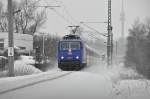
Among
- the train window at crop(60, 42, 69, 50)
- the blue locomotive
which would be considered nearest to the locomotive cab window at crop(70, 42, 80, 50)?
the blue locomotive

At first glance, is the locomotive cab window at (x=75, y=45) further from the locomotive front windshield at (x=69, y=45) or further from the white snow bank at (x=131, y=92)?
the white snow bank at (x=131, y=92)

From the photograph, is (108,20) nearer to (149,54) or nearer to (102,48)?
(149,54)

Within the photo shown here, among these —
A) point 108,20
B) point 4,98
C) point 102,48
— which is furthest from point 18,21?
point 4,98

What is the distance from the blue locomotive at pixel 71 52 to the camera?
3738 cm

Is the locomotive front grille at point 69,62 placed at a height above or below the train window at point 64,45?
below

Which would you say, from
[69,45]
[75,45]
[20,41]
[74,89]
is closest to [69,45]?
[69,45]

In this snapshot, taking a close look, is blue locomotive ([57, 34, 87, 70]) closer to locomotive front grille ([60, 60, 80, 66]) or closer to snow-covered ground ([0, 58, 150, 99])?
locomotive front grille ([60, 60, 80, 66])

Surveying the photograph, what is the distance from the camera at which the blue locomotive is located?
3738cm

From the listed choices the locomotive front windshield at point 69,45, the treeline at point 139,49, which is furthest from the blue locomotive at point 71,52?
the treeline at point 139,49

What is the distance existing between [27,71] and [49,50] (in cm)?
3958

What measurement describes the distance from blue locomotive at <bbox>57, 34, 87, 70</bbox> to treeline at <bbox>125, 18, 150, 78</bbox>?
1747cm

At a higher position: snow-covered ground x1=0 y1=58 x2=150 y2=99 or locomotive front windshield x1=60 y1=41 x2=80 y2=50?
locomotive front windshield x1=60 y1=41 x2=80 y2=50

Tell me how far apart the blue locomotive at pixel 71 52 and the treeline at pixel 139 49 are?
17.5 meters

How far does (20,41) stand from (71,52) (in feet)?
126
